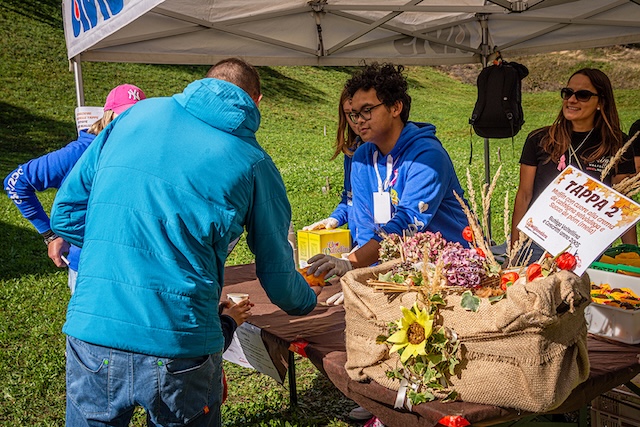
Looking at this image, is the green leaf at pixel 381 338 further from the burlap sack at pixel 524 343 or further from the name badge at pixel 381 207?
the name badge at pixel 381 207

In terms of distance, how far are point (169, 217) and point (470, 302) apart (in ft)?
2.37

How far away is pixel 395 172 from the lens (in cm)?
272

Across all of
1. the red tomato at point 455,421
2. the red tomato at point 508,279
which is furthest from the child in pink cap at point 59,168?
the red tomato at point 455,421

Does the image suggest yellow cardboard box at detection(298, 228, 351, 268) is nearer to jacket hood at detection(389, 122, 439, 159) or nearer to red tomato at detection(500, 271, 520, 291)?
jacket hood at detection(389, 122, 439, 159)

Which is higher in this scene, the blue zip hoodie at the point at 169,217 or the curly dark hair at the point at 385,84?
the curly dark hair at the point at 385,84

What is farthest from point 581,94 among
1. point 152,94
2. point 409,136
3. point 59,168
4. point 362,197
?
point 152,94

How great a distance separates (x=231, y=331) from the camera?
1995 mm

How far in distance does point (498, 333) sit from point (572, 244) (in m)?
0.44

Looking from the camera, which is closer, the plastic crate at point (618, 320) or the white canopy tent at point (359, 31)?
the plastic crate at point (618, 320)

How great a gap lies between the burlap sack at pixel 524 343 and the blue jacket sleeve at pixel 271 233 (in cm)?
33

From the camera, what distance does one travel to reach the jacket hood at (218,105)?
1649 millimetres

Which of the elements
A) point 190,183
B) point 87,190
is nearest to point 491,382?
point 190,183

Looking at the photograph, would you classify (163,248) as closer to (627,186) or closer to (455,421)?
(455,421)

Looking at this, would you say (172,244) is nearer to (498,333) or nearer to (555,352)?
(498,333)
